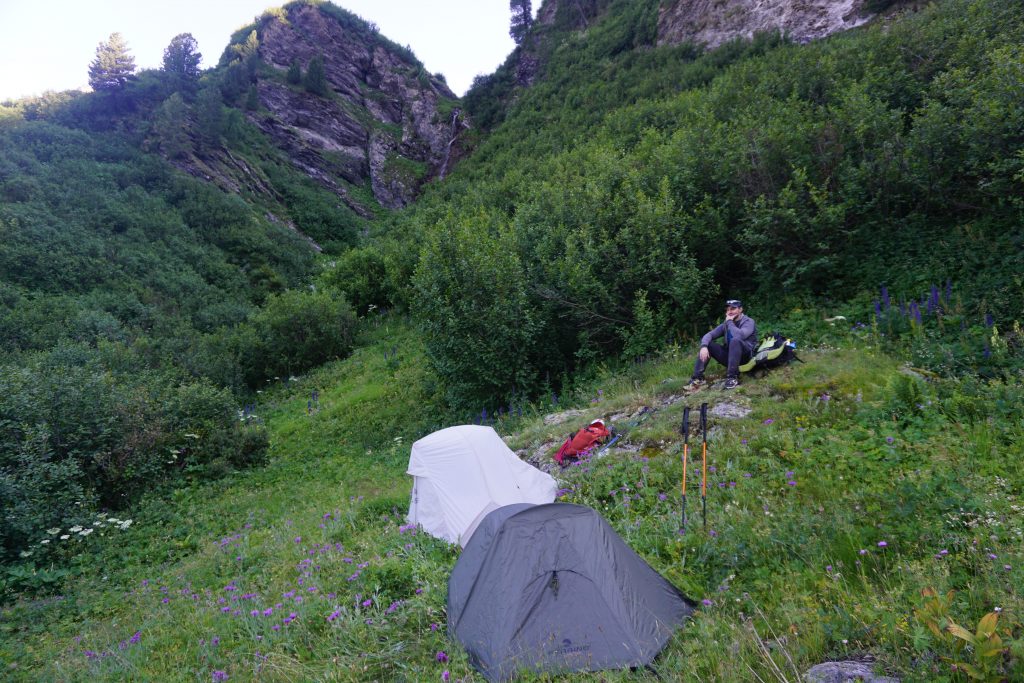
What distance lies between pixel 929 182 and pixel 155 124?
175 ft

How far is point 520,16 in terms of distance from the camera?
61469 mm

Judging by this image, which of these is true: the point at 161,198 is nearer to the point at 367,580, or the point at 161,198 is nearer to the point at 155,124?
the point at 155,124

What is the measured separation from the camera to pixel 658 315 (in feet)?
35.7

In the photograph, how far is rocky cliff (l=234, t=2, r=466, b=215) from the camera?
57.6 meters

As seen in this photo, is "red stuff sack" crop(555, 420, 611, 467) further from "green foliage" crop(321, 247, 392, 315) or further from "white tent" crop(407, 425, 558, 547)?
"green foliage" crop(321, 247, 392, 315)

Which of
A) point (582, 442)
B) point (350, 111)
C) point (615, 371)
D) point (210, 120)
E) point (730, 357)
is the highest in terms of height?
point (350, 111)

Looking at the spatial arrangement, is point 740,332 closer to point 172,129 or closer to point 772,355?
point 772,355

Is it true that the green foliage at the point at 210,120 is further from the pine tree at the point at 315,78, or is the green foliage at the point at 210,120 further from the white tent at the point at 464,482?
the white tent at the point at 464,482

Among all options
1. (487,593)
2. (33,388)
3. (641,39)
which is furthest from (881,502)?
(641,39)

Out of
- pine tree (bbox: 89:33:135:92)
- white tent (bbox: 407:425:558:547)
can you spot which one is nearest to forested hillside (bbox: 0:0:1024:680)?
white tent (bbox: 407:425:558:547)

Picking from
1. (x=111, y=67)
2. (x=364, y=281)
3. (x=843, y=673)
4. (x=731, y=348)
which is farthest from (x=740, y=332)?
(x=111, y=67)

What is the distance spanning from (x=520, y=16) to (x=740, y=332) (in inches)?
2592

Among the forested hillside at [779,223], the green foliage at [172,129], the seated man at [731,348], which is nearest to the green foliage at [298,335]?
the forested hillside at [779,223]

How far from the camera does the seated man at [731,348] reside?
26.7 feet
